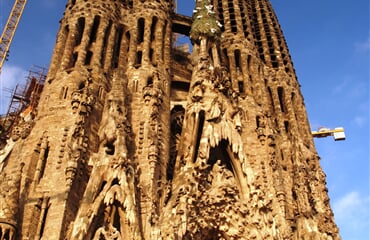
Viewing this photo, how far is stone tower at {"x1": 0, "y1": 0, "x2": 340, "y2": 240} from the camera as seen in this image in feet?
50.2

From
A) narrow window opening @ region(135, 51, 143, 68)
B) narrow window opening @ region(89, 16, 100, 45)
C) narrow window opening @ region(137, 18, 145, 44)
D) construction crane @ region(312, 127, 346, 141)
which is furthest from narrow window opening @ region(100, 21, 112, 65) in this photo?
construction crane @ region(312, 127, 346, 141)

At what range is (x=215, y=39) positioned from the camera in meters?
24.4

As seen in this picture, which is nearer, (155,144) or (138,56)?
(155,144)

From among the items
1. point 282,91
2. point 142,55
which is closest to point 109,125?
point 142,55

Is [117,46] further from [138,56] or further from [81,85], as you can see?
[81,85]

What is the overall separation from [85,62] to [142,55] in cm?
310

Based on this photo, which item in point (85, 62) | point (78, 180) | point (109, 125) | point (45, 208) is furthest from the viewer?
point (85, 62)

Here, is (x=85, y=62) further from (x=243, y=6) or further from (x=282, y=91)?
(x=243, y=6)

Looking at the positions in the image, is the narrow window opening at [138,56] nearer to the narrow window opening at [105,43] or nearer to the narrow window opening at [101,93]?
the narrow window opening at [105,43]

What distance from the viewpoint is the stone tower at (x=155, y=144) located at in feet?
50.2

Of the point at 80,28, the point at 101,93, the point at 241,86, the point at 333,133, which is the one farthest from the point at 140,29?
the point at 333,133

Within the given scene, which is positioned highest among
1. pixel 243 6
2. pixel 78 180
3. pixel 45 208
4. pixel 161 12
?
pixel 243 6

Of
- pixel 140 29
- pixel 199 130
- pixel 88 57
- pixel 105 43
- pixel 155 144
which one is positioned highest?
pixel 140 29

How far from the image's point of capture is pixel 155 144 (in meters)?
18.6
